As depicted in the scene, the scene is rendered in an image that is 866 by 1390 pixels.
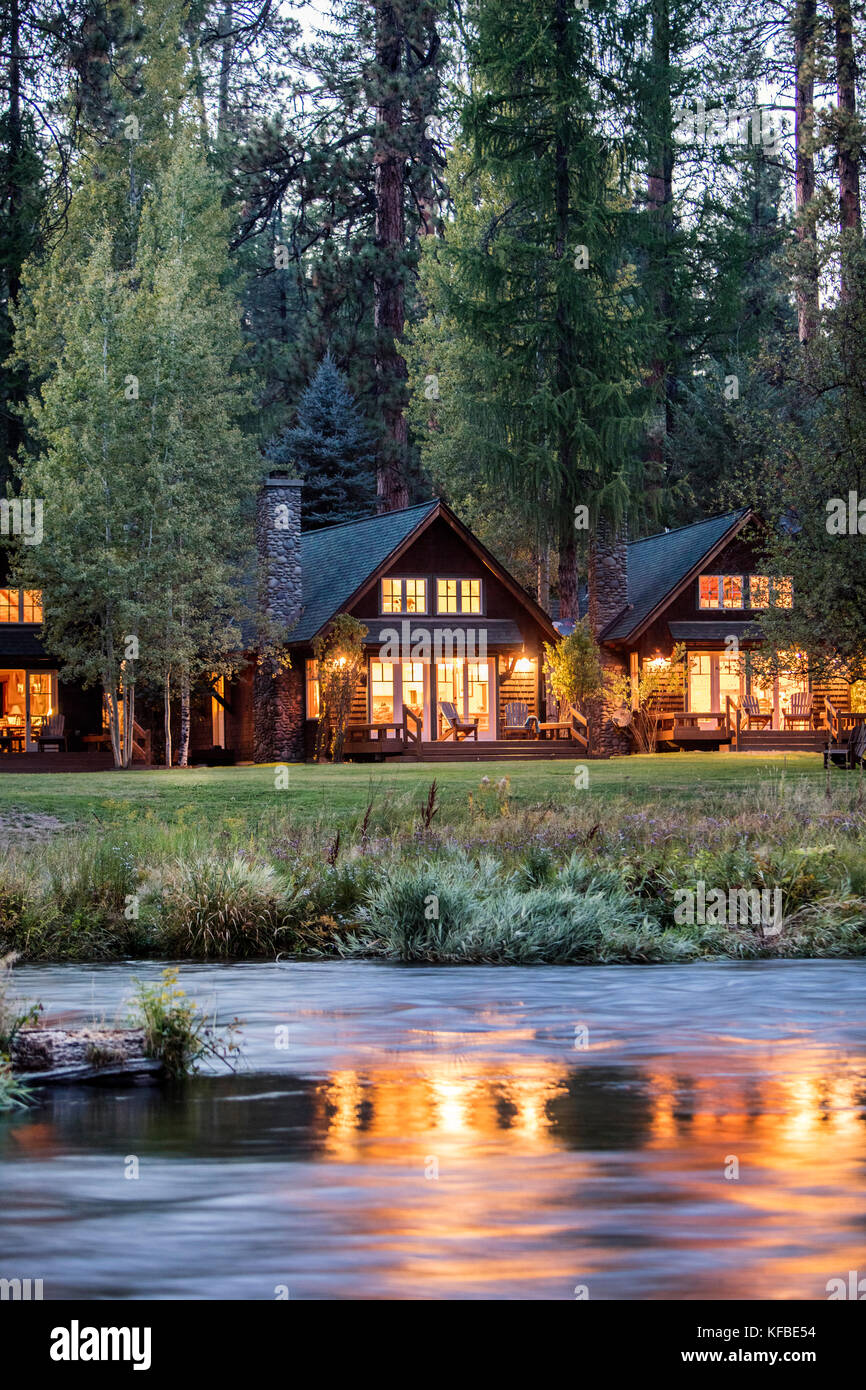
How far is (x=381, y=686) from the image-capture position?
5050 cm

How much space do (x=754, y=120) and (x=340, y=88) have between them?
14699 millimetres

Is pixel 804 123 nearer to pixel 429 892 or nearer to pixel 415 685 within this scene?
pixel 415 685

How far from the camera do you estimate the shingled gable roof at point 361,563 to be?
49.2 metres

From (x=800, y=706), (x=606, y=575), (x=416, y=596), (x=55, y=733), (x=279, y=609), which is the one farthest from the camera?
(x=606, y=575)

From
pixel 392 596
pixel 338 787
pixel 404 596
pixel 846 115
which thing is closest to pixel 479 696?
pixel 404 596

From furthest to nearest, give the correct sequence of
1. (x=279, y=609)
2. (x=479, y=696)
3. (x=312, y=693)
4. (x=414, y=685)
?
(x=479, y=696) → (x=414, y=685) → (x=279, y=609) → (x=312, y=693)

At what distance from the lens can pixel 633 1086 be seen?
11688 millimetres

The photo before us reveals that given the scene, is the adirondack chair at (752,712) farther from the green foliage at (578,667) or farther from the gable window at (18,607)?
the gable window at (18,607)

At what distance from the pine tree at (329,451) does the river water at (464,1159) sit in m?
50.2

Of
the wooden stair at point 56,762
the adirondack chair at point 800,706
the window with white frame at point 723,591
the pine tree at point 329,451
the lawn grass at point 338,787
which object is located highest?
the pine tree at point 329,451

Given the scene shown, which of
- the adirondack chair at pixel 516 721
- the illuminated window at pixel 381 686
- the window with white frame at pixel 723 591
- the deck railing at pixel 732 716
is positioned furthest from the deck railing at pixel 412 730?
the window with white frame at pixel 723 591

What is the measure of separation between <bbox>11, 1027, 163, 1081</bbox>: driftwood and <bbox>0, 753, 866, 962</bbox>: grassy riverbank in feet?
20.0

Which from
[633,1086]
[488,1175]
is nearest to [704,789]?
[633,1086]

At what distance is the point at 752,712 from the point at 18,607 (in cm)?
2142
